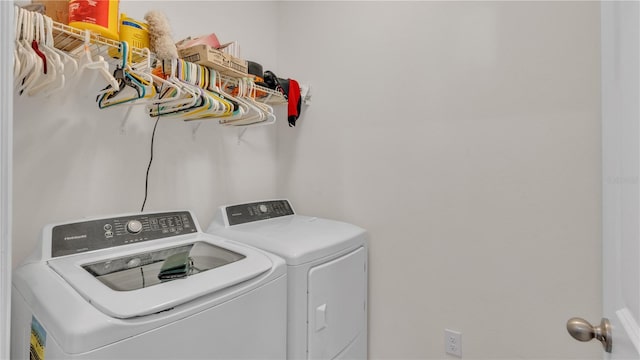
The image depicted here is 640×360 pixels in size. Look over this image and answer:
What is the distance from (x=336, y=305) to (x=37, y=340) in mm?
1091

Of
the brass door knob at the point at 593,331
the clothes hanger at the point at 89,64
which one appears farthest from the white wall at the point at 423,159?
the brass door knob at the point at 593,331

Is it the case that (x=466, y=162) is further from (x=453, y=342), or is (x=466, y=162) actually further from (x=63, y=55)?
(x=63, y=55)

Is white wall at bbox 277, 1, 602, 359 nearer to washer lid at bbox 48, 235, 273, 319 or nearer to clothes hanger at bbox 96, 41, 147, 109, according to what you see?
washer lid at bbox 48, 235, 273, 319

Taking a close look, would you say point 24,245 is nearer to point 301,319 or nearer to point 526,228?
point 301,319

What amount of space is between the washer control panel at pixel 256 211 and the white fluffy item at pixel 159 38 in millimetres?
801

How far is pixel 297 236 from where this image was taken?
156 centimetres

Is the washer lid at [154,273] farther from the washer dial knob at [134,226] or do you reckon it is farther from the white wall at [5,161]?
the white wall at [5,161]

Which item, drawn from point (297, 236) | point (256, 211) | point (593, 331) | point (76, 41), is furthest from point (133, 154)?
point (593, 331)

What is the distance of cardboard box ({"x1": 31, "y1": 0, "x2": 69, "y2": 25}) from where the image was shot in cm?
116

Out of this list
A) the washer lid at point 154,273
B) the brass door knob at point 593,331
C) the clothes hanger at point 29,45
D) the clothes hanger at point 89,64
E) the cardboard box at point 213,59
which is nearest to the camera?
the brass door knob at point 593,331

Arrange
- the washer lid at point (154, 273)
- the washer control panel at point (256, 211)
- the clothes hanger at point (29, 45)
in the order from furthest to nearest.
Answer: the washer control panel at point (256, 211), the clothes hanger at point (29, 45), the washer lid at point (154, 273)

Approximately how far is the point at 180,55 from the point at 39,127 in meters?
0.63

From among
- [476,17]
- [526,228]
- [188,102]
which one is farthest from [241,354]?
[476,17]

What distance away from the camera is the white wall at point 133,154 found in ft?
4.33
